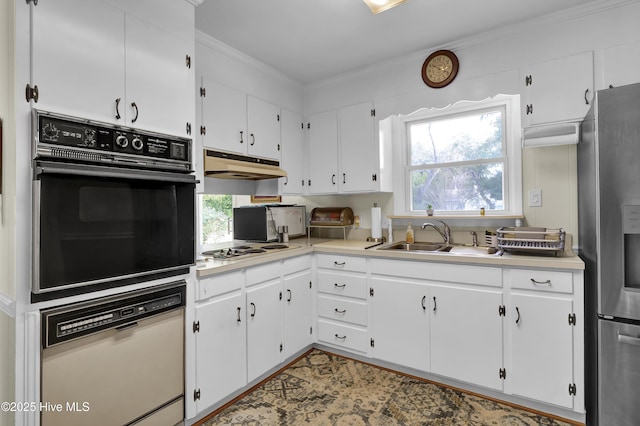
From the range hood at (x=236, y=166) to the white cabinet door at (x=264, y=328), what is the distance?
89 cm

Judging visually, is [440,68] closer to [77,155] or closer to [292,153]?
[292,153]

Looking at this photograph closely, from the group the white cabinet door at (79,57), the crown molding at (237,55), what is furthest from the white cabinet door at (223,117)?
the white cabinet door at (79,57)

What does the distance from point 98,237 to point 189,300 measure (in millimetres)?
624

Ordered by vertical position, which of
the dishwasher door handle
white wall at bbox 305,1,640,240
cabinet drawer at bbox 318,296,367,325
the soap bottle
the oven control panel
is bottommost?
cabinet drawer at bbox 318,296,367,325

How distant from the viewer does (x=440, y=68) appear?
8.67ft

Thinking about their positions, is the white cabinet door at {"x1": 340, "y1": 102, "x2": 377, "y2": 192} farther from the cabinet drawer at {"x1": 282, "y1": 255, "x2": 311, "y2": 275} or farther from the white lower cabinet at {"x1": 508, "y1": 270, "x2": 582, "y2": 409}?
the white lower cabinet at {"x1": 508, "y1": 270, "x2": 582, "y2": 409}

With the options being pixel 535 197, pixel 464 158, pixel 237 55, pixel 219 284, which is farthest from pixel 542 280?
pixel 237 55

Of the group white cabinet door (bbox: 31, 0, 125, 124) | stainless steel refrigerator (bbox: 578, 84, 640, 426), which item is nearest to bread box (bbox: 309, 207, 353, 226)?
stainless steel refrigerator (bbox: 578, 84, 640, 426)

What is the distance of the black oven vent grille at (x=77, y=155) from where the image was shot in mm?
1376

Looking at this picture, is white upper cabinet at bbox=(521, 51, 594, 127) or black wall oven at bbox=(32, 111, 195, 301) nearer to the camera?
black wall oven at bbox=(32, 111, 195, 301)

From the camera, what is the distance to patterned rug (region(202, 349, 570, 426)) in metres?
2.00

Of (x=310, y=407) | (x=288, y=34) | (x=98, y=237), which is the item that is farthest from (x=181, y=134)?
(x=310, y=407)

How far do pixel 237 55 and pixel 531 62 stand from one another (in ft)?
7.25

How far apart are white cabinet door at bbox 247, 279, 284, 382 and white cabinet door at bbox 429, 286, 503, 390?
1.16m
